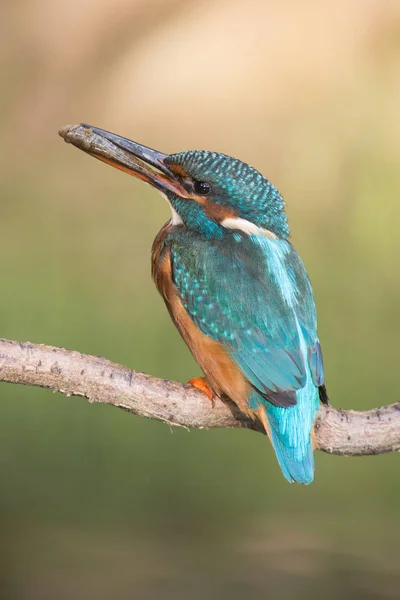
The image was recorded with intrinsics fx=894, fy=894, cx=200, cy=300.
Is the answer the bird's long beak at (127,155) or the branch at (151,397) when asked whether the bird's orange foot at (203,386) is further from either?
the bird's long beak at (127,155)

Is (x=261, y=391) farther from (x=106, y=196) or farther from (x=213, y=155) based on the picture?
(x=106, y=196)

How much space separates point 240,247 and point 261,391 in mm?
351

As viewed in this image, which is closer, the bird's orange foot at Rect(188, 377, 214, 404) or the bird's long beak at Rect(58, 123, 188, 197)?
the bird's orange foot at Rect(188, 377, 214, 404)

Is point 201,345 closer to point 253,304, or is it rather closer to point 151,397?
point 253,304

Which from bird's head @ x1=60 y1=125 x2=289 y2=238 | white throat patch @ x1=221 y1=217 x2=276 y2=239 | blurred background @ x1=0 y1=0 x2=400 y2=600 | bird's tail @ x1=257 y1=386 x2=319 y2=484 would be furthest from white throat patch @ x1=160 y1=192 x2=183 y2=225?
blurred background @ x1=0 y1=0 x2=400 y2=600

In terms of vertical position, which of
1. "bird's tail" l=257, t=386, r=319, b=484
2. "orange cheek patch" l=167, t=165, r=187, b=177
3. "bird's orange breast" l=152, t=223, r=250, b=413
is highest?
"orange cheek patch" l=167, t=165, r=187, b=177

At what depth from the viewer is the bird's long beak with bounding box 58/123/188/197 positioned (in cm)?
219

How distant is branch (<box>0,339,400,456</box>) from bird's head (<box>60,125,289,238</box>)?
43cm

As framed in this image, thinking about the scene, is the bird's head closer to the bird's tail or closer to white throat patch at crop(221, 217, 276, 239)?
white throat patch at crop(221, 217, 276, 239)

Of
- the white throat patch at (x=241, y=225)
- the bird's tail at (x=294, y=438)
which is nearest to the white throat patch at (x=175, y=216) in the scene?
the white throat patch at (x=241, y=225)

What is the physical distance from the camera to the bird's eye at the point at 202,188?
214 cm

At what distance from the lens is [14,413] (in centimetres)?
401

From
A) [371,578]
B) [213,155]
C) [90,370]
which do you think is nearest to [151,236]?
[371,578]
